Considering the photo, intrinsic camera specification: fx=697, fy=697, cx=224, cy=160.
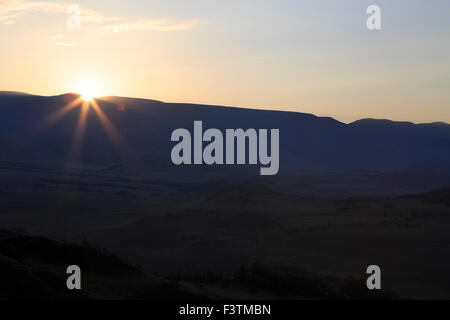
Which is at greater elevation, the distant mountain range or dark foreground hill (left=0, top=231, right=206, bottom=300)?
the distant mountain range

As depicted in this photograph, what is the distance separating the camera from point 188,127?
108 metres

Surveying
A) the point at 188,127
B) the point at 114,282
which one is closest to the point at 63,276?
the point at 114,282

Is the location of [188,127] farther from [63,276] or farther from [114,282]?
[63,276]

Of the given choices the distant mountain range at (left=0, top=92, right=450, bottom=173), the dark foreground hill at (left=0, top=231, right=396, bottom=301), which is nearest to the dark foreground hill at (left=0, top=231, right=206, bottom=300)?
the dark foreground hill at (left=0, top=231, right=396, bottom=301)

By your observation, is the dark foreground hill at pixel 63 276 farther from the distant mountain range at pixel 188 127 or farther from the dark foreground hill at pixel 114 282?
the distant mountain range at pixel 188 127

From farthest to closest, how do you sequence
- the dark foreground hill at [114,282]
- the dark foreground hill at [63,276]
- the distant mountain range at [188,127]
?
the distant mountain range at [188,127] < the dark foreground hill at [114,282] < the dark foreground hill at [63,276]

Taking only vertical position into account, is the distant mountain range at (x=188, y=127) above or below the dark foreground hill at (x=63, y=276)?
above

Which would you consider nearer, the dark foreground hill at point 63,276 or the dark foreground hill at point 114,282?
the dark foreground hill at point 63,276

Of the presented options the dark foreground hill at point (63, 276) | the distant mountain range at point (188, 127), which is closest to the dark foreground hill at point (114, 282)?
the dark foreground hill at point (63, 276)

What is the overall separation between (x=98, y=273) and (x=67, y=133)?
83149 mm

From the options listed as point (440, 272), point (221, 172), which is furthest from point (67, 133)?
point (440, 272)

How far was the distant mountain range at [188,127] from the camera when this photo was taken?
86.0 m

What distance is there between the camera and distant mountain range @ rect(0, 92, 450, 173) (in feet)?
282

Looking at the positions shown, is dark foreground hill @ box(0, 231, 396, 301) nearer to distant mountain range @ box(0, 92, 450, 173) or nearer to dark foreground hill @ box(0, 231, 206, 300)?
dark foreground hill @ box(0, 231, 206, 300)
